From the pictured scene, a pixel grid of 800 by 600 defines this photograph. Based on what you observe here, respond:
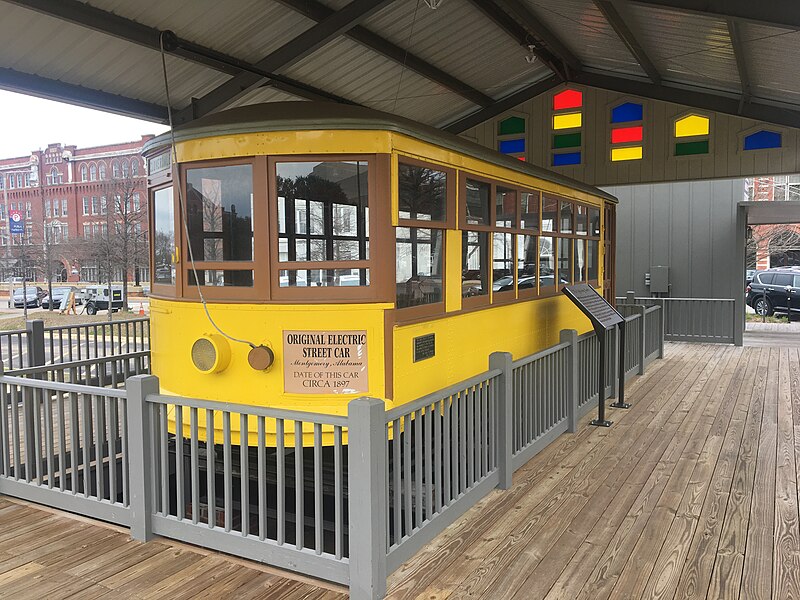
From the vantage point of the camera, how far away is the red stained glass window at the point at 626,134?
1203 cm

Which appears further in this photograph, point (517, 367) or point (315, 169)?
point (517, 367)

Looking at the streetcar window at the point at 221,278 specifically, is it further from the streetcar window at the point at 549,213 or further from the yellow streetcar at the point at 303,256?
the streetcar window at the point at 549,213

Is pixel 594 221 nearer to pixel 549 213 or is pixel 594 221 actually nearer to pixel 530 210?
pixel 549 213

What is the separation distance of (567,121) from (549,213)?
6476 millimetres

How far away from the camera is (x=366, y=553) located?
2959mm

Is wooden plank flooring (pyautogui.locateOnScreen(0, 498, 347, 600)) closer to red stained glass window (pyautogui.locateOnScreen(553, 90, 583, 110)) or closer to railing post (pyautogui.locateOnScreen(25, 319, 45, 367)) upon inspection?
railing post (pyautogui.locateOnScreen(25, 319, 45, 367))

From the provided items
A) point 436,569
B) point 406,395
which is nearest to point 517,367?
point 406,395

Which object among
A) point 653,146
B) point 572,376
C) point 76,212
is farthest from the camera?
point 76,212

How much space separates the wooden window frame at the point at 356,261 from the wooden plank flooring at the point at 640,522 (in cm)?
159

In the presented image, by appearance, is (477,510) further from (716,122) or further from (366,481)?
(716,122)

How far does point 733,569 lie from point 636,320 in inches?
218

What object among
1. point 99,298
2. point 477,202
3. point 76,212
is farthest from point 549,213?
point 76,212

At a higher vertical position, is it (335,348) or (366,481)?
(335,348)

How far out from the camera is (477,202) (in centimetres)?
538
